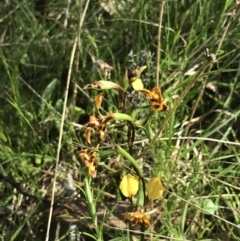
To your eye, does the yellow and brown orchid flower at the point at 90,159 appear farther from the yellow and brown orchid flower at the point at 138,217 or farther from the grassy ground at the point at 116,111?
the grassy ground at the point at 116,111

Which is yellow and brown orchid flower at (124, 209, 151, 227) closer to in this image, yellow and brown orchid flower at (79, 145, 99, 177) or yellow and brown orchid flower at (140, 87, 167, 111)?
yellow and brown orchid flower at (79, 145, 99, 177)

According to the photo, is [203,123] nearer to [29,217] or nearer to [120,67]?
[120,67]

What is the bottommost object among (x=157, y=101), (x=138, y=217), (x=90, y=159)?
(x=138, y=217)

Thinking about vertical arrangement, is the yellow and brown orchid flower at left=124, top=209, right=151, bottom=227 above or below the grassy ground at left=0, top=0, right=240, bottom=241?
below

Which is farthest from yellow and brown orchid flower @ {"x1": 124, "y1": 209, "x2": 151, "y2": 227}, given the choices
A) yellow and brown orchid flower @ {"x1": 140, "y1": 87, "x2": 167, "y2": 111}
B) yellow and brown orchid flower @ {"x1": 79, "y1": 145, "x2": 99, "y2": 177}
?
yellow and brown orchid flower @ {"x1": 140, "y1": 87, "x2": 167, "y2": 111}

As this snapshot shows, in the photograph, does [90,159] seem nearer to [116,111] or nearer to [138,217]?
[138,217]

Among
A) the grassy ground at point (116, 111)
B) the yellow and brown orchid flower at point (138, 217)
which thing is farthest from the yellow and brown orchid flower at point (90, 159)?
the grassy ground at point (116, 111)

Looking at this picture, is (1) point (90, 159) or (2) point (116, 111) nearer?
(1) point (90, 159)

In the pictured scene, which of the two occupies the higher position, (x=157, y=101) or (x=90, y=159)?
(x=157, y=101)

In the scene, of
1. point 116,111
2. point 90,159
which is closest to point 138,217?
point 90,159
